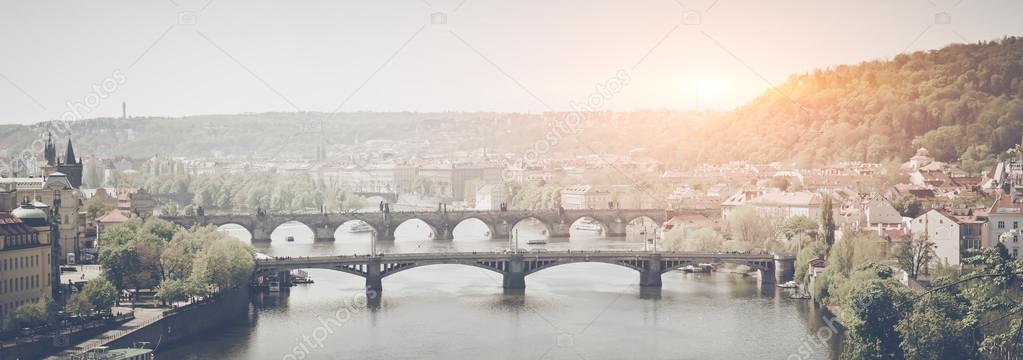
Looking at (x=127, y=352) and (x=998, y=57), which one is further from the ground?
(x=998, y=57)

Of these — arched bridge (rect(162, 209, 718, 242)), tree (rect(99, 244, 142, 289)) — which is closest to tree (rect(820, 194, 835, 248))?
tree (rect(99, 244, 142, 289))

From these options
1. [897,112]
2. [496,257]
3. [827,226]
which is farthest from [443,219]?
[897,112]

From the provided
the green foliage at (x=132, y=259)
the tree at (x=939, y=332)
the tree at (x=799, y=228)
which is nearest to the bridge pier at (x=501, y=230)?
the tree at (x=799, y=228)

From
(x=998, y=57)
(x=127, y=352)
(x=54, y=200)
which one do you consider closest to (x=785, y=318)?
(x=127, y=352)

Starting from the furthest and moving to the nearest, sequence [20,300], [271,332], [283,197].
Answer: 1. [283,197]
2. [271,332]
3. [20,300]

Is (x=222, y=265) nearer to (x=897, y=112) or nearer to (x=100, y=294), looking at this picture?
(x=100, y=294)

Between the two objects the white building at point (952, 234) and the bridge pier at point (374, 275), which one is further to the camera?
the bridge pier at point (374, 275)

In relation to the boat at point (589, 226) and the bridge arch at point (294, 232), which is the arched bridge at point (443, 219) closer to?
the bridge arch at point (294, 232)

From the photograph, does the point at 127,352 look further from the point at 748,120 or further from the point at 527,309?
the point at 748,120
